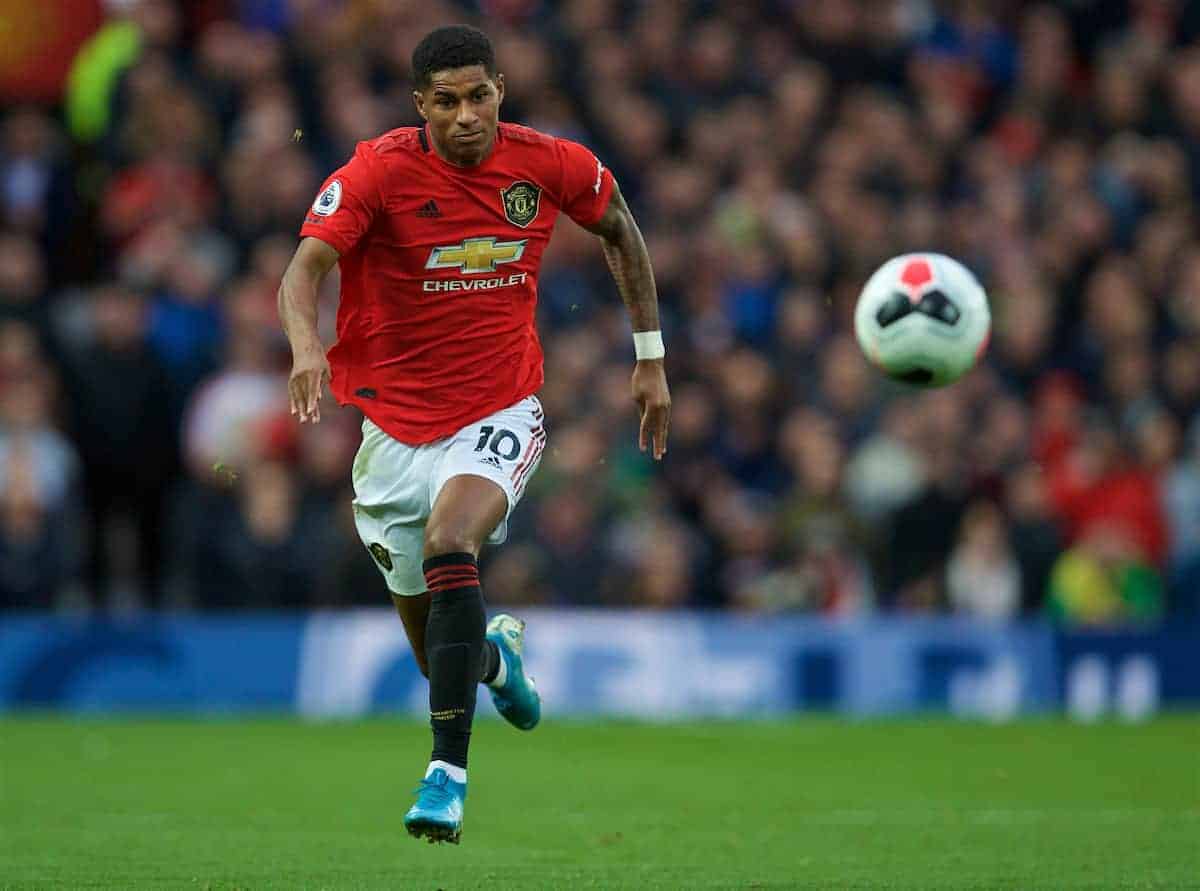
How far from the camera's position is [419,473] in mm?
7254

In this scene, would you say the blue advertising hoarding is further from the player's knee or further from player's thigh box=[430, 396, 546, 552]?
the player's knee

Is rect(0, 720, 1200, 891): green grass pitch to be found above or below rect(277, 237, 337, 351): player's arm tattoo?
below

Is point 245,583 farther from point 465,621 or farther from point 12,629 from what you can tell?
point 465,621

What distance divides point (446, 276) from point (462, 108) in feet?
1.96

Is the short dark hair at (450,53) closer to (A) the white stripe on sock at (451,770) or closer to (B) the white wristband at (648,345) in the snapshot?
(B) the white wristband at (648,345)

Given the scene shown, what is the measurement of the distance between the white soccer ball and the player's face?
7.08ft

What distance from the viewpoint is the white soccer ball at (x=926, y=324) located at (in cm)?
837

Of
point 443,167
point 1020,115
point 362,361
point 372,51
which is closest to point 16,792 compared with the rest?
point 362,361

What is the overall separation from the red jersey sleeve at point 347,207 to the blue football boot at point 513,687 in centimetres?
174

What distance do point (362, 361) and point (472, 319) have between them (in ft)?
1.35

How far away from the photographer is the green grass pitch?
7.04 m

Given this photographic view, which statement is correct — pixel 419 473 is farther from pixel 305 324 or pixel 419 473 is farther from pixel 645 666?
pixel 645 666

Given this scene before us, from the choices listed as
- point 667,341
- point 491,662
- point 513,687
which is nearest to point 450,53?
point 491,662

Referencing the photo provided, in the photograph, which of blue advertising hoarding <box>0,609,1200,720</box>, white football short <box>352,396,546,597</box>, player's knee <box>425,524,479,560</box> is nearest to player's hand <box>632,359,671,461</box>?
white football short <box>352,396,546,597</box>
